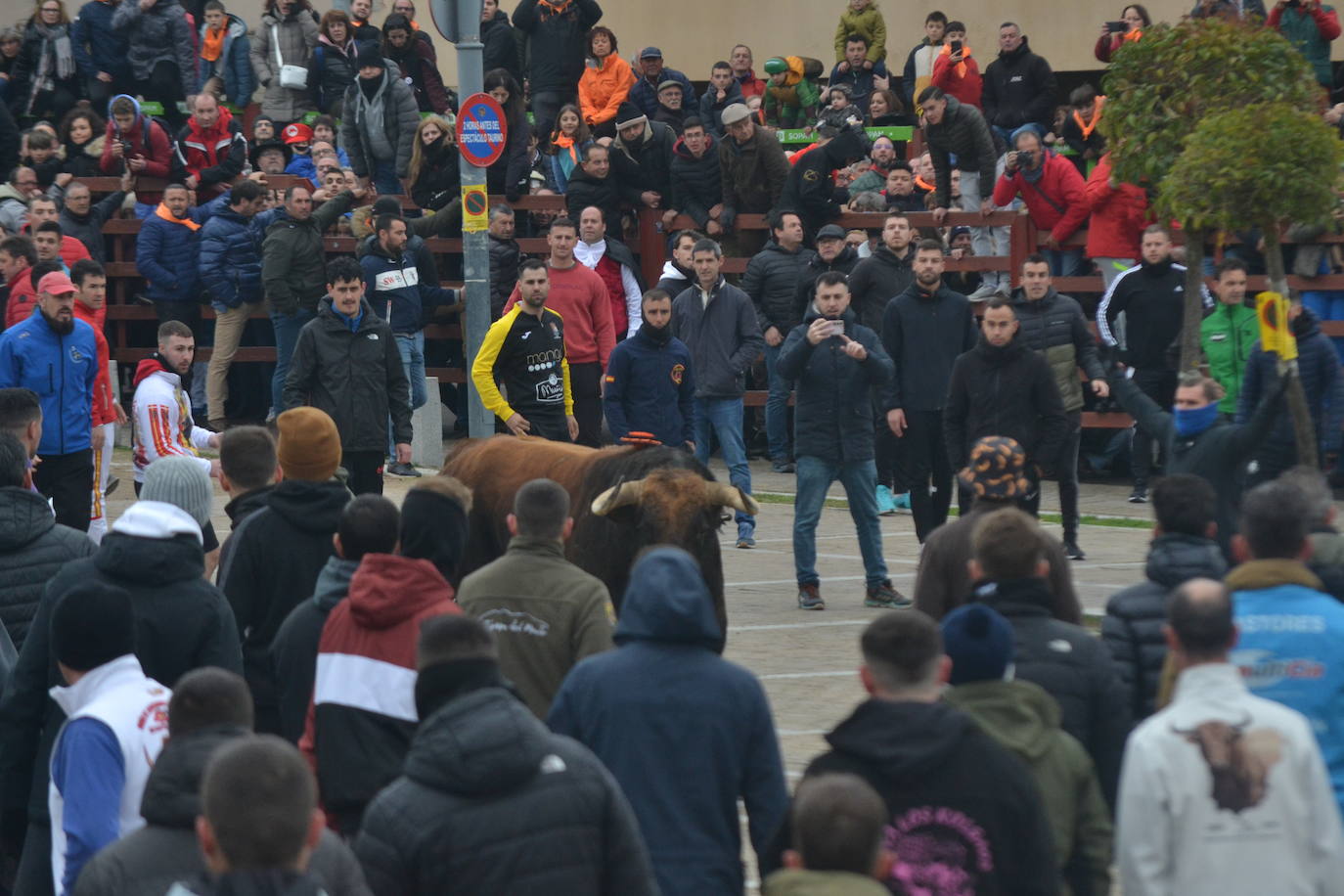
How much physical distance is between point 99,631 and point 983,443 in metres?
3.80

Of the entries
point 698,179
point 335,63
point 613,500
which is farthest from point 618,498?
point 335,63

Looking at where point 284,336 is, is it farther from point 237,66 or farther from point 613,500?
point 613,500

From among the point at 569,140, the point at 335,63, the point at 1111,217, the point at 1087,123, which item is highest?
the point at 335,63

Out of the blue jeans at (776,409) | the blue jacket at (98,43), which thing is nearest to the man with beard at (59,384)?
the blue jeans at (776,409)

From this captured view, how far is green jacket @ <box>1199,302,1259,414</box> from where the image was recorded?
1345 centimetres

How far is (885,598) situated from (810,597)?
0.48m

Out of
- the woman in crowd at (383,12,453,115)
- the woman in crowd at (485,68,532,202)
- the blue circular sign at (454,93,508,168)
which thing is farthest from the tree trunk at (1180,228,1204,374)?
the woman in crowd at (383,12,453,115)

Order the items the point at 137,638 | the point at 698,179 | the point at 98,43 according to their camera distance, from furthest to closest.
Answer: the point at 98,43 < the point at 698,179 < the point at 137,638

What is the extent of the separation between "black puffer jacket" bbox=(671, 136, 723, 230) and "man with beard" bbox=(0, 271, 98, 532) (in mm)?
7125

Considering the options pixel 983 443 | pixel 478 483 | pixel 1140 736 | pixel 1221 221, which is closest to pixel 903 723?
pixel 1140 736

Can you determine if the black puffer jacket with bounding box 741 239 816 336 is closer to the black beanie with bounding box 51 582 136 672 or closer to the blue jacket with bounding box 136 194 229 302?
the blue jacket with bounding box 136 194 229 302

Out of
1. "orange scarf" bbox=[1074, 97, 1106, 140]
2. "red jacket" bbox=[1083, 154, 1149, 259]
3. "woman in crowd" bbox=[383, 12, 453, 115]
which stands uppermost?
"woman in crowd" bbox=[383, 12, 453, 115]

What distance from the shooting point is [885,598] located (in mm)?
12289

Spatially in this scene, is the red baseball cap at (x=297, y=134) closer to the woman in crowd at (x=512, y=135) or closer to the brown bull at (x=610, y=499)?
the woman in crowd at (x=512, y=135)
